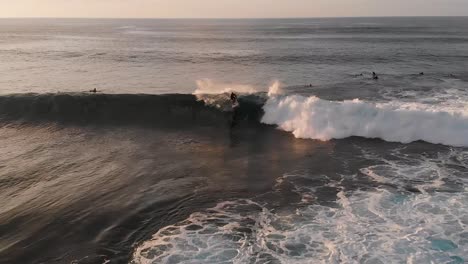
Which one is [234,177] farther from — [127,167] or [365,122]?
[365,122]

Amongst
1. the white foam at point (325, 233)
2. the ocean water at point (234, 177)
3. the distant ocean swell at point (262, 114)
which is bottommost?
the white foam at point (325, 233)

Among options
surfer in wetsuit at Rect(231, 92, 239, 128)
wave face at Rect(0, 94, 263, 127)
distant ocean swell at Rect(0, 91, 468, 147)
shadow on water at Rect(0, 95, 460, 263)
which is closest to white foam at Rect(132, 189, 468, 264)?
shadow on water at Rect(0, 95, 460, 263)

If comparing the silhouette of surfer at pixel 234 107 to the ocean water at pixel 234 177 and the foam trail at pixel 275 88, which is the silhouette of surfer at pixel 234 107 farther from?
the foam trail at pixel 275 88

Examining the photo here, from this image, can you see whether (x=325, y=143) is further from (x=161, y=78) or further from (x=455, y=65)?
(x=455, y=65)

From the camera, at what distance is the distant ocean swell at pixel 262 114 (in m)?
18.7

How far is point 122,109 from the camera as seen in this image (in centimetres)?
2350

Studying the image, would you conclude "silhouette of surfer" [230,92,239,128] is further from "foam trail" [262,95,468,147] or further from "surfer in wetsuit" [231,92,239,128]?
"foam trail" [262,95,468,147]

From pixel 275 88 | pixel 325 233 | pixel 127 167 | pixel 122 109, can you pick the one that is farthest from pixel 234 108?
pixel 325 233

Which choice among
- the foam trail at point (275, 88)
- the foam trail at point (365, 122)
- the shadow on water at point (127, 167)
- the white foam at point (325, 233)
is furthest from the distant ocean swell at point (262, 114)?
the white foam at point (325, 233)

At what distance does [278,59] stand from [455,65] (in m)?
19.3

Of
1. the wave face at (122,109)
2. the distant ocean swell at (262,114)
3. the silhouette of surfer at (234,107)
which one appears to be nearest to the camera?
the distant ocean swell at (262,114)

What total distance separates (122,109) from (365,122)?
13.2 metres

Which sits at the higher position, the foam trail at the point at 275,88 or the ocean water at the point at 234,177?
the foam trail at the point at 275,88

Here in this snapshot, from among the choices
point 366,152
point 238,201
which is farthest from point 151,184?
point 366,152
